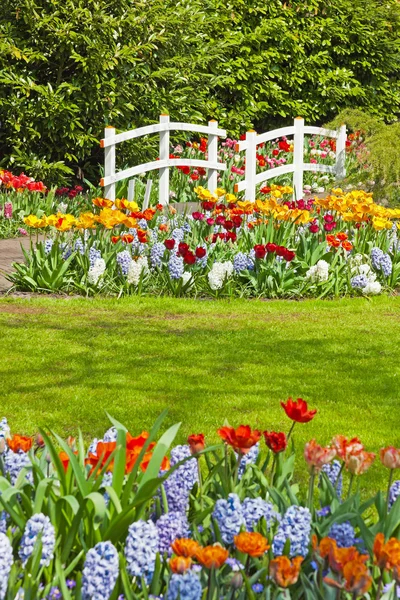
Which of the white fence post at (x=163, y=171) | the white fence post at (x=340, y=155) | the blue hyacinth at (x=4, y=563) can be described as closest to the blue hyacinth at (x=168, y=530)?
the blue hyacinth at (x=4, y=563)

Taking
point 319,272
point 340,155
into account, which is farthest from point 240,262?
point 340,155

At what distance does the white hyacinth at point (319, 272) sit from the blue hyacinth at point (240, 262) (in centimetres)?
50

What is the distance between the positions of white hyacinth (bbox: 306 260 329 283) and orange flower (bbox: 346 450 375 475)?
556 centimetres

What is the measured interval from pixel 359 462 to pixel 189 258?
209 inches

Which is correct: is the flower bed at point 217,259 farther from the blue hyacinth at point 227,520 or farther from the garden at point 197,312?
the blue hyacinth at point 227,520

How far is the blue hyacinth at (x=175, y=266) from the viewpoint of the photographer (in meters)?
7.96

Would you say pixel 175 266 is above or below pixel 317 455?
above

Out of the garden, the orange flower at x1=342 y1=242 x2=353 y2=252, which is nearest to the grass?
the garden

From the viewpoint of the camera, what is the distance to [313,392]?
541 centimetres

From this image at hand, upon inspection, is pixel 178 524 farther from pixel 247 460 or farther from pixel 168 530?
pixel 247 460

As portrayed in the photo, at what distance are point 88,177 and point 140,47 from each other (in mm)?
2177

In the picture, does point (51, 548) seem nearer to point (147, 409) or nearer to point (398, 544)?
point (398, 544)

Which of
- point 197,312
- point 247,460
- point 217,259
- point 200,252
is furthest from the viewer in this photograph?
point 217,259

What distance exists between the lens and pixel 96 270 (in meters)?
7.90
